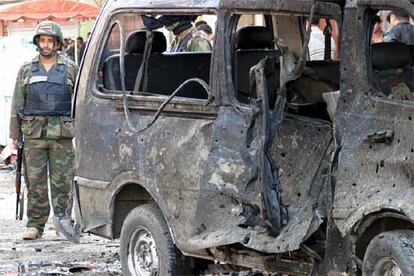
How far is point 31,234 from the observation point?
423 inches

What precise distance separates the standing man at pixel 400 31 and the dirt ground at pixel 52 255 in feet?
10.1

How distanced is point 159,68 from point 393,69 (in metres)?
2.75

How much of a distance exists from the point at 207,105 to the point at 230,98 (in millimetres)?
181

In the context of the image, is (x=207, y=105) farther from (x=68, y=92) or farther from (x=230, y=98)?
(x=68, y=92)

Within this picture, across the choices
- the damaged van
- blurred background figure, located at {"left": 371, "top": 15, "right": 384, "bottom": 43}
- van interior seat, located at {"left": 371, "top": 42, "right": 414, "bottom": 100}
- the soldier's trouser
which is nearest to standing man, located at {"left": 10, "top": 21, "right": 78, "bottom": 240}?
the soldier's trouser

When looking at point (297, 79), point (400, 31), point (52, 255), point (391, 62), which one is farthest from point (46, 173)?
point (391, 62)

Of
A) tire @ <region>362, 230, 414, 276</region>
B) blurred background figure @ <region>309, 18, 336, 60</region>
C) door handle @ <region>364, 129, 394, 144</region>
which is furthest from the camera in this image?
blurred background figure @ <region>309, 18, 336, 60</region>

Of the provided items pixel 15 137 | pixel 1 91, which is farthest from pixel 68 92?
pixel 1 91

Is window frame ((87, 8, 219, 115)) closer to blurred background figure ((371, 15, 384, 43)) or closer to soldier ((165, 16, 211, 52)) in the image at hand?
blurred background figure ((371, 15, 384, 43))

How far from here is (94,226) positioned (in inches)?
336

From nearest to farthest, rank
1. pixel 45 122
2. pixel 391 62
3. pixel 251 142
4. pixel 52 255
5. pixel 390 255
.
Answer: pixel 390 255 < pixel 391 62 < pixel 251 142 < pixel 52 255 < pixel 45 122

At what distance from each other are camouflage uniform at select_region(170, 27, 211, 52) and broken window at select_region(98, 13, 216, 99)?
8.62 feet

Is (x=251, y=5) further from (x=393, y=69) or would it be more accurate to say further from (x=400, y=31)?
(x=393, y=69)

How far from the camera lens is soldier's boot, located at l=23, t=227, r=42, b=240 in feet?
35.2
